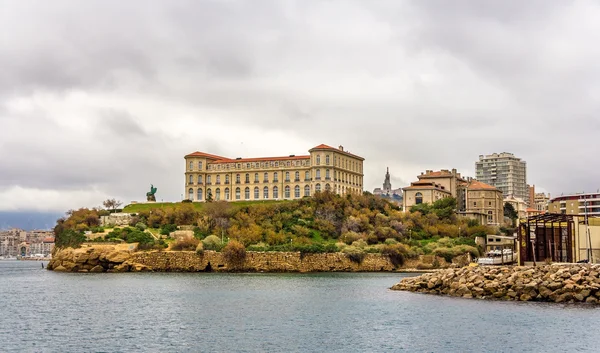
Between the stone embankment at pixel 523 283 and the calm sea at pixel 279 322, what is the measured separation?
2282mm

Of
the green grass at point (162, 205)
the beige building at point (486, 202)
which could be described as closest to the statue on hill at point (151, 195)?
the green grass at point (162, 205)

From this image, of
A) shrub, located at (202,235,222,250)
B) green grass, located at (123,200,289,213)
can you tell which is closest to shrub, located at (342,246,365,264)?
shrub, located at (202,235,222,250)

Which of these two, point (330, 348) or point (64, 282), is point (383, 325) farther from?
point (64, 282)

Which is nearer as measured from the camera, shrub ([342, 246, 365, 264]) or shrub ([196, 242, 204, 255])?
shrub ([196, 242, 204, 255])

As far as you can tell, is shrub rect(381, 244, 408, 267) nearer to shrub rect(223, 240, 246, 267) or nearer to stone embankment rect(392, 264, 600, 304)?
shrub rect(223, 240, 246, 267)

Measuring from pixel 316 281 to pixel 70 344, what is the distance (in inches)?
1443

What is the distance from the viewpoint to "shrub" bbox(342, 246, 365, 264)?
267 feet

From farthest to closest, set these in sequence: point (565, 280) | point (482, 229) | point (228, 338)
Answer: point (482, 229)
point (565, 280)
point (228, 338)

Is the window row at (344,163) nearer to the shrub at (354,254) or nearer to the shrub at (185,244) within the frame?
the shrub at (354,254)

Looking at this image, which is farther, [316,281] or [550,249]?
[316,281]

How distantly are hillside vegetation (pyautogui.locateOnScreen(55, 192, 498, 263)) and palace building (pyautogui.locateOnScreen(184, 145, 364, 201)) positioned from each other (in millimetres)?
6315

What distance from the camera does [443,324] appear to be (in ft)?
115

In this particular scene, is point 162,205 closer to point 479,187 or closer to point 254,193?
point 254,193

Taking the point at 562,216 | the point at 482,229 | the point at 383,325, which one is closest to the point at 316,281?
the point at 562,216
